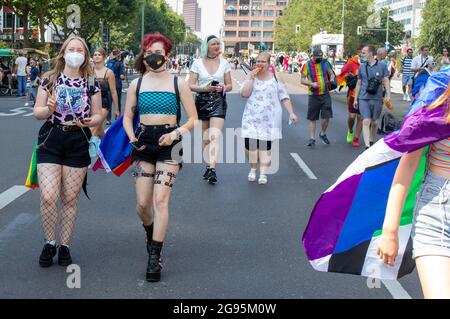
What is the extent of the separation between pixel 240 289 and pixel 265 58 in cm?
490

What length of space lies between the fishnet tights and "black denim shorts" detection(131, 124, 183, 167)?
0.54 metres

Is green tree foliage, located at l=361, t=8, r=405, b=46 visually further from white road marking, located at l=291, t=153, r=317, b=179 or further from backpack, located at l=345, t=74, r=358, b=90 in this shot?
white road marking, located at l=291, t=153, r=317, b=179

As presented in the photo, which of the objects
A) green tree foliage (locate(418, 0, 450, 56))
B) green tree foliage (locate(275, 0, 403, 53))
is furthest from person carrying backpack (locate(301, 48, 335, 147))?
green tree foliage (locate(275, 0, 403, 53))

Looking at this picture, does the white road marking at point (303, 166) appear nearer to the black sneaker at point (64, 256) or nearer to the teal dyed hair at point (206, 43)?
the teal dyed hair at point (206, 43)

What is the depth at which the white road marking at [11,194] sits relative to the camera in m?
8.19

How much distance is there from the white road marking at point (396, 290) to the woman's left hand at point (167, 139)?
6.10 feet

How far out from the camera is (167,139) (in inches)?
208

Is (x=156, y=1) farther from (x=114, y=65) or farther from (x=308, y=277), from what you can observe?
(x=308, y=277)

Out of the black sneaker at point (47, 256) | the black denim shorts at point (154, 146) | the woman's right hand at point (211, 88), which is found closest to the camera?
the black denim shorts at point (154, 146)

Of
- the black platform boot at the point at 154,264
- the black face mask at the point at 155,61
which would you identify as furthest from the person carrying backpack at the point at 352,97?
the black platform boot at the point at 154,264

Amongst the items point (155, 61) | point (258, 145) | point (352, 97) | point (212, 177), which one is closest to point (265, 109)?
point (258, 145)

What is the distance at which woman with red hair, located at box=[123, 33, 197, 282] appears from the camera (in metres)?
5.34
